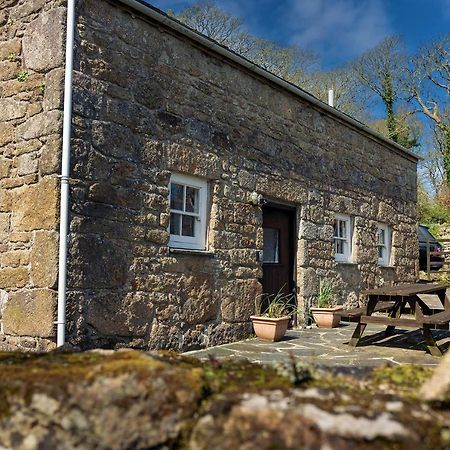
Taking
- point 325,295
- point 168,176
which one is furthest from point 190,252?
point 325,295

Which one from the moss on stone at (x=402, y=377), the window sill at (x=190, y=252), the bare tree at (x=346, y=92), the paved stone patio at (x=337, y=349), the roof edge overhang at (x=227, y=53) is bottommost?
the paved stone patio at (x=337, y=349)

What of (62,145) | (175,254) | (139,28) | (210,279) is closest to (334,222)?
(210,279)

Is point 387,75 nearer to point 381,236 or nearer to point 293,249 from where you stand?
point 381,236

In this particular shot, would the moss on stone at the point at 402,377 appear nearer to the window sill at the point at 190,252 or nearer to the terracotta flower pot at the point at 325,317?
the window sill at the point at 190,252

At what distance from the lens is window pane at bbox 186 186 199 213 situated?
6.31 meters

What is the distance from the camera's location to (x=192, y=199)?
639 centimetres

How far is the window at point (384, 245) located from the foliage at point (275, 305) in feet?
12.2

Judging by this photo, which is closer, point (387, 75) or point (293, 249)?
point (293, 249)

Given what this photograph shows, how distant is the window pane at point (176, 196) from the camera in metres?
6.04

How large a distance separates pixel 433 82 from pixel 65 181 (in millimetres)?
24243

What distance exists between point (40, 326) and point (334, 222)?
6050 millimetres

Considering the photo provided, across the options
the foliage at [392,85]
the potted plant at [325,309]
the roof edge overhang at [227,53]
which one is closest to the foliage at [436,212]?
the foliage at [392,85]

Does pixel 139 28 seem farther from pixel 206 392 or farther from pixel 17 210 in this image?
pixel 206 392

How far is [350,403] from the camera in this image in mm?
1367
